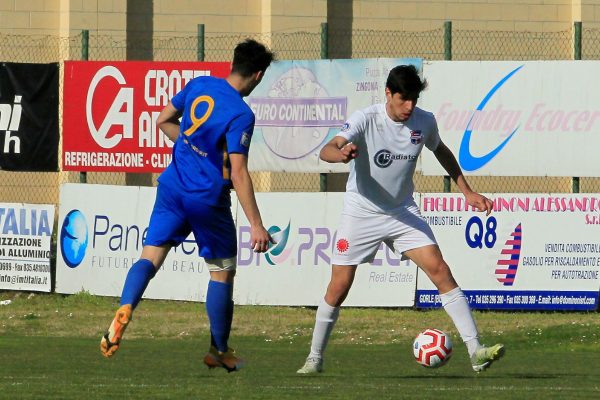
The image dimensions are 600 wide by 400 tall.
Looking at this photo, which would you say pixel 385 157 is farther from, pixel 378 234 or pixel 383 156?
pixel 378 234

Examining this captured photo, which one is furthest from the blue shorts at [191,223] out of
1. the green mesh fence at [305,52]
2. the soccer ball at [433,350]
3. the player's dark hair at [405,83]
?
the green mesh fence at [305,52]

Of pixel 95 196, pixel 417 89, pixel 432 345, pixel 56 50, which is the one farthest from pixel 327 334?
pixel 56 50

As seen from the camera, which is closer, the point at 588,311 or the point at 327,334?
the point at 327,334

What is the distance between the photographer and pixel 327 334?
33.9ft

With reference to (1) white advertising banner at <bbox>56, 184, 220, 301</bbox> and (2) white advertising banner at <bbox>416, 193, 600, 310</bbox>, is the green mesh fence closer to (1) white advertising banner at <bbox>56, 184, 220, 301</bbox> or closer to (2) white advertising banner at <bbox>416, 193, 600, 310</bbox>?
(1) white advertising banner at <bbox>56, 184, 220, 301</bbox>

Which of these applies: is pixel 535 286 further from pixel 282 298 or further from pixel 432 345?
pixel 432 345

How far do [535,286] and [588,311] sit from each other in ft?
2.36

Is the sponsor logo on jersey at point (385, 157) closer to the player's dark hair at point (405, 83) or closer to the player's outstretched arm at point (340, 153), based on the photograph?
the player's dark hair at point (405, 83)

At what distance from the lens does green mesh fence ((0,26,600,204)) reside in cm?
2567

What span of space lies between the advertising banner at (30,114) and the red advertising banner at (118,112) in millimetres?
186

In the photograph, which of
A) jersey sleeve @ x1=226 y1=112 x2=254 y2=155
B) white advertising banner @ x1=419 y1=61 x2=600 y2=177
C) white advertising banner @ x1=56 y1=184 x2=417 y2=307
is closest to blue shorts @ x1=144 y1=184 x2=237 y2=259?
jersey sleeve @ x1=226 y1=112 x2=254 y2=155

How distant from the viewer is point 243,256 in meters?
18.6

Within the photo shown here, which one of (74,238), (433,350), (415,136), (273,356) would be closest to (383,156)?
(415,136)

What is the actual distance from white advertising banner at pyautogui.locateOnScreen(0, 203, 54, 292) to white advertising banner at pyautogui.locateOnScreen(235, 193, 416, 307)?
281 cm
